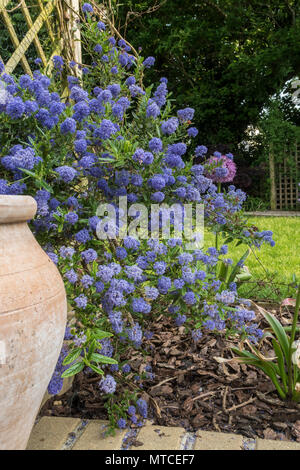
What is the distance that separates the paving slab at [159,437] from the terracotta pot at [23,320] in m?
0.44

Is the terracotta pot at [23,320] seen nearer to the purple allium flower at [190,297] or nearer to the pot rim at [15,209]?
the pot rim at [15,209]

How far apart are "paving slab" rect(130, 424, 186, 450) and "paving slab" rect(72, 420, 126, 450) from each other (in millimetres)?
63

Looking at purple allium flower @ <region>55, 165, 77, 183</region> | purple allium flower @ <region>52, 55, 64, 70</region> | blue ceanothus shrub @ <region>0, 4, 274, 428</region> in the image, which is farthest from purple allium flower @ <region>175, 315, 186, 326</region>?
purple allium flower @ <region>52, 55, 64, 70</region>

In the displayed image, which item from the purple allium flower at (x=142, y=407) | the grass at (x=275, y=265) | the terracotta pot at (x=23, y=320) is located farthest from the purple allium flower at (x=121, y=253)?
the grass at (x=275, y=265)

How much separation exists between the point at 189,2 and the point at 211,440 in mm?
10085

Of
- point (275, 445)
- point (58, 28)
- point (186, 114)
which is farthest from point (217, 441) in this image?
point (58, 28)

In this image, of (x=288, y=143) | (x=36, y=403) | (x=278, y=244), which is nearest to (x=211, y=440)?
(x=36, y=403)

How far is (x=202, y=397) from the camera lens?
74.4 inches

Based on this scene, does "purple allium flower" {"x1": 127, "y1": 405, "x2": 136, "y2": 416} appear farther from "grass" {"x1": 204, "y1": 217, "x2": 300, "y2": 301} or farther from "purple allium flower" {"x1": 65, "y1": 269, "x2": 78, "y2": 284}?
"grass" {"x1": 204, "y1": 217, "x2": 300, "y2": 301}

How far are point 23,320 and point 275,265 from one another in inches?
115

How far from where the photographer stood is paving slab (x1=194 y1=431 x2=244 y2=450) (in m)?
1.55

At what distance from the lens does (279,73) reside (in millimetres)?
9055
